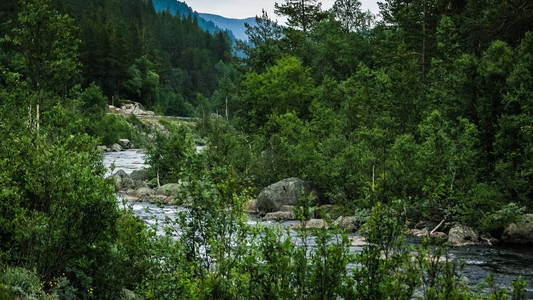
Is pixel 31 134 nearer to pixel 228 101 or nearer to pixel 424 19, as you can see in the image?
pixel 424 19

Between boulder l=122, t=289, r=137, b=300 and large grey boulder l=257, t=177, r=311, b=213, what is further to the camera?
large grey boulder l=257, t=177, r=311, b=213

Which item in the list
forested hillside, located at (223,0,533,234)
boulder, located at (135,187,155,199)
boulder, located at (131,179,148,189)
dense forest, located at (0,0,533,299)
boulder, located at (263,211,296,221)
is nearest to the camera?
dense forest, located at (0,0,533,299)

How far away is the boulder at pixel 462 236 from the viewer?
58.6 feet

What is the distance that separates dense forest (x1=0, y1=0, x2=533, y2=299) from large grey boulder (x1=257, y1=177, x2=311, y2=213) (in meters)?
1.86

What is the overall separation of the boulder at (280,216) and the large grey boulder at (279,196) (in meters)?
0.99

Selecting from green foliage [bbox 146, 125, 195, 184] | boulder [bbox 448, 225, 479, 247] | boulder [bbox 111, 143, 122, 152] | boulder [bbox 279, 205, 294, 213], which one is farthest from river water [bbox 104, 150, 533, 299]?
boulder [bbox 111, 143, 122, 152]

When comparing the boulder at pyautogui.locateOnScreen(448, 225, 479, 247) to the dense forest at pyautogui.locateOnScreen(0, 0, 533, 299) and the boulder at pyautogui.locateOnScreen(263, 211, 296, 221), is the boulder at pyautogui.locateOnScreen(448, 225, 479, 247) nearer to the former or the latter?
the dense forest at pyautogui.locateOnScreen(0, 0, 533, 299)

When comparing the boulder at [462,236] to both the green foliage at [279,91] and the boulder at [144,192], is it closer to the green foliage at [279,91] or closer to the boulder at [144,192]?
the boulder at [144,192]

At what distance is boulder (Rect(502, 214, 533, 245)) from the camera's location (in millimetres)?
17531

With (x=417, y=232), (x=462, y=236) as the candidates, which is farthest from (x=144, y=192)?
(x=462, y=236)

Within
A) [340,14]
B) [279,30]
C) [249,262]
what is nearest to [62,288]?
[249,262]

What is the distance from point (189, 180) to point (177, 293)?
177cm

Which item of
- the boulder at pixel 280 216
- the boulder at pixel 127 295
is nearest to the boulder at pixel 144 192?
the boulder at pixel 280 216

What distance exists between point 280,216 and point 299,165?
5901mm
